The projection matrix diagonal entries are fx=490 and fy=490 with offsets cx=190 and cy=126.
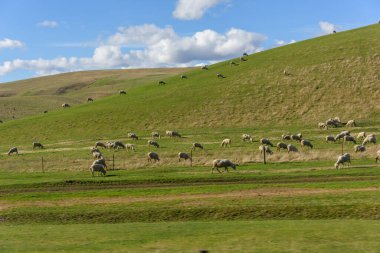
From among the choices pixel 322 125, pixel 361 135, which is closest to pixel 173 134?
pixel 322 125

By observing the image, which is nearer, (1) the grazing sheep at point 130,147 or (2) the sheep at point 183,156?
(2) the sheep at point 183,156

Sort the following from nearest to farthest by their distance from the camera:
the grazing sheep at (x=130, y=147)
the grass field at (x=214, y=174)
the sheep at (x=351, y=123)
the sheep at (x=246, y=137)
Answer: the grass field at (x=214, y=174)
the grazing sheep at (x=130, y=147)
the sheep at (x=246, y=137)
the sheep at (x=351, y=123)

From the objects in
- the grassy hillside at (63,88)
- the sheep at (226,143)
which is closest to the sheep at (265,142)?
the sheep at (226,143)

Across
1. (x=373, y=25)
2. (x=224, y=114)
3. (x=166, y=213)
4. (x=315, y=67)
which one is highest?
(x=373, y=25)

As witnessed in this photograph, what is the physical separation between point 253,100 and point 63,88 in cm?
9974

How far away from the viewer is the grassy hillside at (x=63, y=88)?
115812 millimetres

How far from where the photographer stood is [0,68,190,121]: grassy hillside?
380 feet

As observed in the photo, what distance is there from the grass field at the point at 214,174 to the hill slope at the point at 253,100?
0.31 meters

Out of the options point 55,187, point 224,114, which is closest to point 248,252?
point 55,187

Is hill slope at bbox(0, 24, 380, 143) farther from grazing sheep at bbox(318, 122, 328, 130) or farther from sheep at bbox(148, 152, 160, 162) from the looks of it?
sheep at bbox(148, 152, 160, 162)

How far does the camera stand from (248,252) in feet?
50.6

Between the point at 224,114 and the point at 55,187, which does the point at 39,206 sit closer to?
the point at 55,187

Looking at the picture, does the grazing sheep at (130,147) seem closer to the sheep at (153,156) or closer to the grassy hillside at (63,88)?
the sheep at (153,156)

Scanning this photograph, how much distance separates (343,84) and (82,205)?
5864 centimetres
